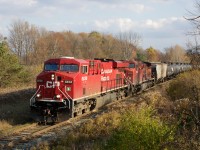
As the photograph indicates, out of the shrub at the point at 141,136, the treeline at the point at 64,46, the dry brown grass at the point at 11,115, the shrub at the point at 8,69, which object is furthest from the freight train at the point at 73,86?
the treeline at the point at 64,46

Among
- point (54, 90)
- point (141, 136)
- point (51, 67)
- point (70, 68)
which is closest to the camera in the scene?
point (141, 136)

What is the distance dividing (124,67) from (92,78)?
949cm

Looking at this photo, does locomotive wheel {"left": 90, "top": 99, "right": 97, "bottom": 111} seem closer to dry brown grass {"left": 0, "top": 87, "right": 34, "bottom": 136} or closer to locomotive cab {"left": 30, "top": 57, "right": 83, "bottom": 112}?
dry brown grass {"left": 0, "top": 87, "right": 34, "bottom": 136}

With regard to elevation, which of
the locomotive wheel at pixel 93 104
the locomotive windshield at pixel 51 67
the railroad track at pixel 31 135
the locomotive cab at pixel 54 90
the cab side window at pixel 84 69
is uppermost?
the locomotive windshield at pixel 51 67

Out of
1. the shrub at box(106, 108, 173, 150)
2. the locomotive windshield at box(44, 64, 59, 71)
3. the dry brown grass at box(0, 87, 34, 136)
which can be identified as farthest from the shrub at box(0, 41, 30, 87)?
the shrub at box(106, 108, 173, 150)

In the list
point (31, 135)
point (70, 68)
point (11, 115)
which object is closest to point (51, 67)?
point (70, 68)

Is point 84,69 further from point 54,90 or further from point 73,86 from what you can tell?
point 54,90

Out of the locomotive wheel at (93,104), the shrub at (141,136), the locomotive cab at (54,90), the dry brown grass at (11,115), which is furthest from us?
the locomotive wheel at (93,104)

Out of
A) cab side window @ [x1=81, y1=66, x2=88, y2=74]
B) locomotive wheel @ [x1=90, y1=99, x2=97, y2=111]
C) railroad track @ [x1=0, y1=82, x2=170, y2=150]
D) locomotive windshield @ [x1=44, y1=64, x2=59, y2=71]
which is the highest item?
locomotive windshield @ [x1=44, y1=64, x2=59, y2=71]

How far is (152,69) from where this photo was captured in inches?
1703

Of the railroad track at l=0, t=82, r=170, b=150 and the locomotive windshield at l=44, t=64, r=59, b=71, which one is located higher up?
the locomotive windshield at l=44, t=64, r=59, b=71

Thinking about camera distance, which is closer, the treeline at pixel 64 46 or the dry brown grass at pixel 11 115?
the dry brown grass at pixel 11 115

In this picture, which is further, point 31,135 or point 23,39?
point 23,39

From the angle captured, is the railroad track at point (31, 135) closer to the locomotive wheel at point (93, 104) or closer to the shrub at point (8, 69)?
the locomotive wheel at point (93, 104)
